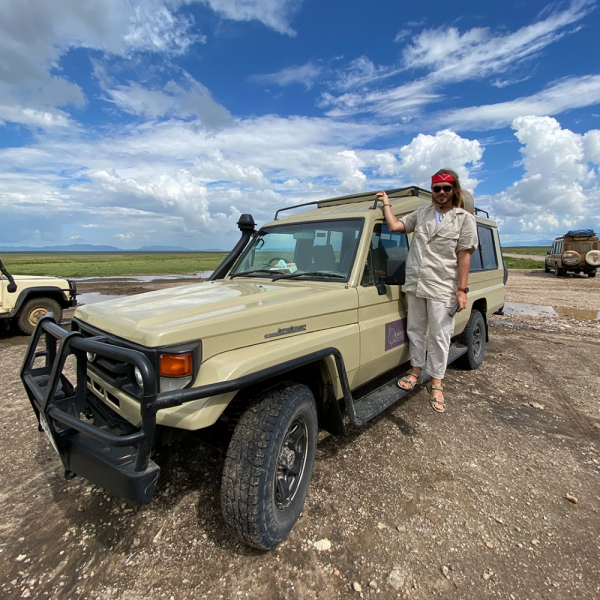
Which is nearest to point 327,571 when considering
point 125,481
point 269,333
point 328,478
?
point 328,478

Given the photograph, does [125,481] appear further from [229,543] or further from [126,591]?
[229,543]

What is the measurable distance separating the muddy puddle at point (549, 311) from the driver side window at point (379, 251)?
762 centimetres

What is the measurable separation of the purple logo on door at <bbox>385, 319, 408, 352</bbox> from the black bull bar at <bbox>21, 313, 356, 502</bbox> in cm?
99

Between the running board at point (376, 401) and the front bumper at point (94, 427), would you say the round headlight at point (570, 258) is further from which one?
the front bumper at point (94, 427)

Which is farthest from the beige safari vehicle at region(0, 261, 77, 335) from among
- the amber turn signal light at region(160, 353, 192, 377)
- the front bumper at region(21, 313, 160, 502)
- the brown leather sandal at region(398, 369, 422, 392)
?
the brown leather sandal at region(398, 369, 422, 392)

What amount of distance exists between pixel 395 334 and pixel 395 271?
750mm

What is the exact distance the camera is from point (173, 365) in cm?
195

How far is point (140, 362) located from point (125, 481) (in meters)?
→ 0.60

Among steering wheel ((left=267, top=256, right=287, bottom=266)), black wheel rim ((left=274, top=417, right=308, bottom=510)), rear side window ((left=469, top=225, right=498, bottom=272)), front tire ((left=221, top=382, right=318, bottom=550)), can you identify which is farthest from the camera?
rear side window ((left=469, top=225, right=498, bottom=272))

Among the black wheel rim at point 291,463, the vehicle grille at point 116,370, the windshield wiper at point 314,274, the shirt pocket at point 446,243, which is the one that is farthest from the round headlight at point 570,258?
the vehicle grille at point 116,370

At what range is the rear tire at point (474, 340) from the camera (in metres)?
4.97

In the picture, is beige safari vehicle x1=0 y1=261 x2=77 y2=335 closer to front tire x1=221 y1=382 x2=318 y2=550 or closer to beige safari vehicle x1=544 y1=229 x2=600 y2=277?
front tire x1=221 y1=382 x2=318 y2=550

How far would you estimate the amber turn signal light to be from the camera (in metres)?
1.95

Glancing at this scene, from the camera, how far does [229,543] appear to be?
2281 millimetres
